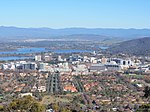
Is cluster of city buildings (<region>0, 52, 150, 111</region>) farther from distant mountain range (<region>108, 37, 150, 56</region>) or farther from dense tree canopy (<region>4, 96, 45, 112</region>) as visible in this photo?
distant mountain range (<region>108, 37, 150, 56</region>)

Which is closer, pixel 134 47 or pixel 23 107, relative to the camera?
pixel 23 107

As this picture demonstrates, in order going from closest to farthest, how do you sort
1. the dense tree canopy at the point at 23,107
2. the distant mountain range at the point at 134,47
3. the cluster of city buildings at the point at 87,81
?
1. the dense tree canopy at the point at 23,107
2. the cluster of city buildings at the point at 87,81
3. the distant mountain range at the point at 134,47

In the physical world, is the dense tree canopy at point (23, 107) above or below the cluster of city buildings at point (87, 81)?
above

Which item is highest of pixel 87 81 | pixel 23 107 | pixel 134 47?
pixel 23 107

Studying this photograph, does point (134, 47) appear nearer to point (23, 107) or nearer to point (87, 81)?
point (87, 81)

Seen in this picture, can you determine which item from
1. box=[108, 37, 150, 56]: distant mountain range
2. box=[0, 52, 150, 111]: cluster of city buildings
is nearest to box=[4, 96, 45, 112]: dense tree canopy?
box=[0, 52, 150, 111]: cluster of city buildings

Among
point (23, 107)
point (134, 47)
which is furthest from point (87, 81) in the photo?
point (134, 47)

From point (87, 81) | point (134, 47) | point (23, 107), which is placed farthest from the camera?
point (134, 47)

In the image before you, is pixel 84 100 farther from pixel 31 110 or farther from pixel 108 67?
pixel 108 67

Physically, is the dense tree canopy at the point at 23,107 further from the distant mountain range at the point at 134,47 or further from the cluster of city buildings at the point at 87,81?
the distant mountain range at the point at 134,47

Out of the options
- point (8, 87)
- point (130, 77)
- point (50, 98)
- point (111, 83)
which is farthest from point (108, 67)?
point (50, 98)

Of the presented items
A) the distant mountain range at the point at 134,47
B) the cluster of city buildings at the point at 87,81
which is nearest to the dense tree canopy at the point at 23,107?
the cluster of city buildings at the point at 87,81
